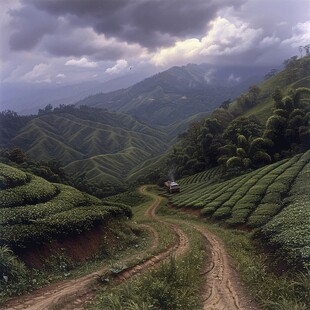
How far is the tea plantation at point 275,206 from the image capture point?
2108 cm

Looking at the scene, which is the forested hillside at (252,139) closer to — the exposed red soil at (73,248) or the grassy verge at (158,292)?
the exposed red soil at (73,248)

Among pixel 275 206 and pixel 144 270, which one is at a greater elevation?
pixel 144 270

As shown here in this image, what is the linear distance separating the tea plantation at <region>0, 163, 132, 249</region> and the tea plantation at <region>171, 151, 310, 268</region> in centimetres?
1164

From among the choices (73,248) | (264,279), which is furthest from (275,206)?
(73,248)

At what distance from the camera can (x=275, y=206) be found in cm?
3127

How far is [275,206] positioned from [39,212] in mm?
20424

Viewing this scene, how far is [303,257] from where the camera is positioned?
58.9ft

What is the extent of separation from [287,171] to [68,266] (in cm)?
2818

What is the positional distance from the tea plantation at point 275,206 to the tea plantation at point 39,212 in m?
11.6

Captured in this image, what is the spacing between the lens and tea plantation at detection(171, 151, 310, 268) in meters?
21.1

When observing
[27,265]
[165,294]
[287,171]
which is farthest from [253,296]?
[287,171]

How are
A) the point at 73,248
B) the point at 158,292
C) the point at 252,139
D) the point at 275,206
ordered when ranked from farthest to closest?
the point at 252,139 → the point at 275,206 → the point at 73,248 → the point at 158,292

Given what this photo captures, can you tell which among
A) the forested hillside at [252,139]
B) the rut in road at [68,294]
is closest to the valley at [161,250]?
the rut in road at [68,294]

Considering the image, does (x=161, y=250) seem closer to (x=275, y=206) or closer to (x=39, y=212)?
(x=39, y=212)
